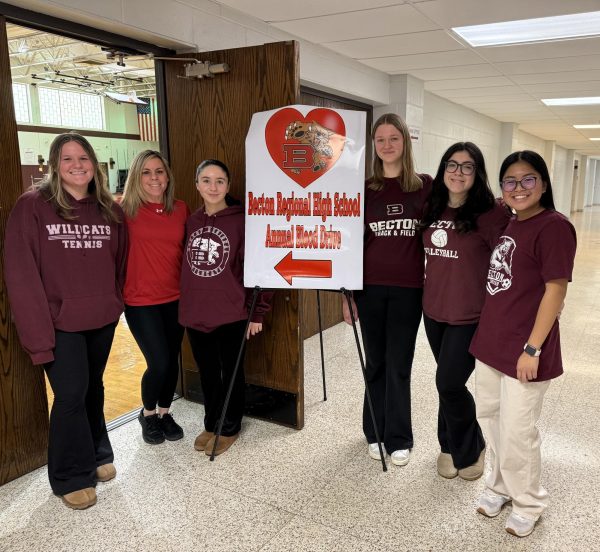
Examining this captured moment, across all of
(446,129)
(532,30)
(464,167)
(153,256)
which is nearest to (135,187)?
(153,256)

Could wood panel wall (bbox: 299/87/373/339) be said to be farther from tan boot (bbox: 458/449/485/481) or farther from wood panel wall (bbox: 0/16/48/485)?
wood panel wall (bbox: 0/16/48/485)

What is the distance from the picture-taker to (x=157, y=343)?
2.51 metres

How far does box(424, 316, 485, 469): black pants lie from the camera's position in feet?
6.88

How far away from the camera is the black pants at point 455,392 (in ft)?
6.88

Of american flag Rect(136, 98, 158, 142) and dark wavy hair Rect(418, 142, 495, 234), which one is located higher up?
american flag Rect(136, 98, 158, 142)

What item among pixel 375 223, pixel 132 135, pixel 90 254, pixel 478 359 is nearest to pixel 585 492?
pixel 478 359

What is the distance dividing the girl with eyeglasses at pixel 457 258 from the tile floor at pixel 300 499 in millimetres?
436

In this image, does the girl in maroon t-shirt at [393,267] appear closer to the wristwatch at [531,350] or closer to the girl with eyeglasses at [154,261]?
the wristwatch at [531,350]

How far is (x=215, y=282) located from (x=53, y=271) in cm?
70

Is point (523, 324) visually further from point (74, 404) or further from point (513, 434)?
point (74, 404)

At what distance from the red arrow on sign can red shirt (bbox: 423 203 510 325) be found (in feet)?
1.82

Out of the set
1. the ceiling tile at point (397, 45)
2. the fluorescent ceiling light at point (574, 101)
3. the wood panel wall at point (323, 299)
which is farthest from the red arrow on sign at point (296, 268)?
the fluorescent ceiling light at point (574, 101)

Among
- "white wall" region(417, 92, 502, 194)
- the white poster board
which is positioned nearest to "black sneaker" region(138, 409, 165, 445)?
the white poster board

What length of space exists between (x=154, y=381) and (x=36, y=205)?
1050 millimetres
